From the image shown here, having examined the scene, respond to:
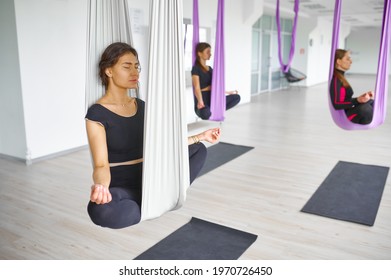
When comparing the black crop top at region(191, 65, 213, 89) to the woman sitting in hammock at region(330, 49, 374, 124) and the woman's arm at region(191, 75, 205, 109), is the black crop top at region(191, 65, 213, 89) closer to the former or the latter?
the woman's arm at region(191, 75, 205, 109)

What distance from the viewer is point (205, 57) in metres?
3.99

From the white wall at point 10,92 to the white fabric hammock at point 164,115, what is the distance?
286 centimetres

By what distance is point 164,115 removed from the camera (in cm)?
161

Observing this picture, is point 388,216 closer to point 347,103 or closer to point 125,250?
point 347,103

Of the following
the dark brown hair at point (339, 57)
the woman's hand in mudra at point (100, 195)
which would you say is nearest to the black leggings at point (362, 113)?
the dark brown hair at point (339, 57)

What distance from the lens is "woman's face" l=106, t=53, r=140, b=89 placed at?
1.69 metres

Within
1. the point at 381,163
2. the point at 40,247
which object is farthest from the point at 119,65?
the point at 381,163

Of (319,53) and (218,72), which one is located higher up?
(218,72)

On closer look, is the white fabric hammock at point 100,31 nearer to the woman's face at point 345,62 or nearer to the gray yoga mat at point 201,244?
the gray yoga mat at point 201,244

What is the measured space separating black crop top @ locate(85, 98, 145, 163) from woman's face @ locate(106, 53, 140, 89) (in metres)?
0.15

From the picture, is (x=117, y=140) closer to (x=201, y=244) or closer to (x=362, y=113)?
(x=201, y=244)

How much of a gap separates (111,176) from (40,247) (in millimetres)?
999

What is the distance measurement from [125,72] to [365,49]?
19.6m

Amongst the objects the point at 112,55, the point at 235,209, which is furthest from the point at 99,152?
the point at 235,209
